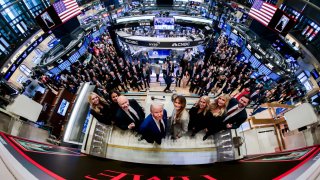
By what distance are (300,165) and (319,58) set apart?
14.4 metres

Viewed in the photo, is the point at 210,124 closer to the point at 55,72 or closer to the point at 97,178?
the point at 97,178

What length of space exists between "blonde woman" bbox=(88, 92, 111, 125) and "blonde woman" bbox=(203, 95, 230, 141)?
2278 millimetres

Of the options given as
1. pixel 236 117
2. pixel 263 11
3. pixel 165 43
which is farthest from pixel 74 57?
pixel 263 11

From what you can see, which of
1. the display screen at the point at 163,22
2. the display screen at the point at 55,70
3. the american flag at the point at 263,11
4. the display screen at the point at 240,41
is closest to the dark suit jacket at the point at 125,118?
the display screen at the point at 55,70

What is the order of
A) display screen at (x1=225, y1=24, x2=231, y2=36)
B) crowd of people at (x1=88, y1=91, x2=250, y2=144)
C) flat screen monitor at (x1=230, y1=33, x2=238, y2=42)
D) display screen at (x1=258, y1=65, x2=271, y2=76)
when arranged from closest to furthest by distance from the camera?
1. crowd of people at (x1=88, y1=91, x2=250, y2=144)
2. display screen at (x1=258, y1=65, x2=271, y2=76)
3. flat screen monitor at (x1=230, y1=33, x2=238, y2=42)
4. display screen at (x1=225, y1=24, x2=231, y2=36)

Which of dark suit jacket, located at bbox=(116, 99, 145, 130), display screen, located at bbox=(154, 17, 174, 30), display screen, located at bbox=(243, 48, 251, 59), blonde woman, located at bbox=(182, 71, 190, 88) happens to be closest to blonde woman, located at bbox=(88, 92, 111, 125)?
dark suit jacket, located at bbox=(116, 99, 145, 130)

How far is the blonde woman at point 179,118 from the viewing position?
3523 millimetres

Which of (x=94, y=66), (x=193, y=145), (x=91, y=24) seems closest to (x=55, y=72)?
(x=94, y=66)

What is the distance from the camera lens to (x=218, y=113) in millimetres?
4062

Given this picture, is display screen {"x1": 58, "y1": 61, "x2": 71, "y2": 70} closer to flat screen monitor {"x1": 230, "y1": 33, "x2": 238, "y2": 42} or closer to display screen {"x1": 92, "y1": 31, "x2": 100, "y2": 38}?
display screen {"x1": 92, "y1": 31, "x2": 100, "y2": 38}

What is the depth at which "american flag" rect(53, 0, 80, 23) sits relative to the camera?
Answer: 11570 millimetres

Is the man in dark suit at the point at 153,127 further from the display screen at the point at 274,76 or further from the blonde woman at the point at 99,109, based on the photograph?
the display screen at the point at 274,76

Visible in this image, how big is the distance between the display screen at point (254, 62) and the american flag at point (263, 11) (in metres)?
2.49

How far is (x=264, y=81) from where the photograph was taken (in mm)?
12523
